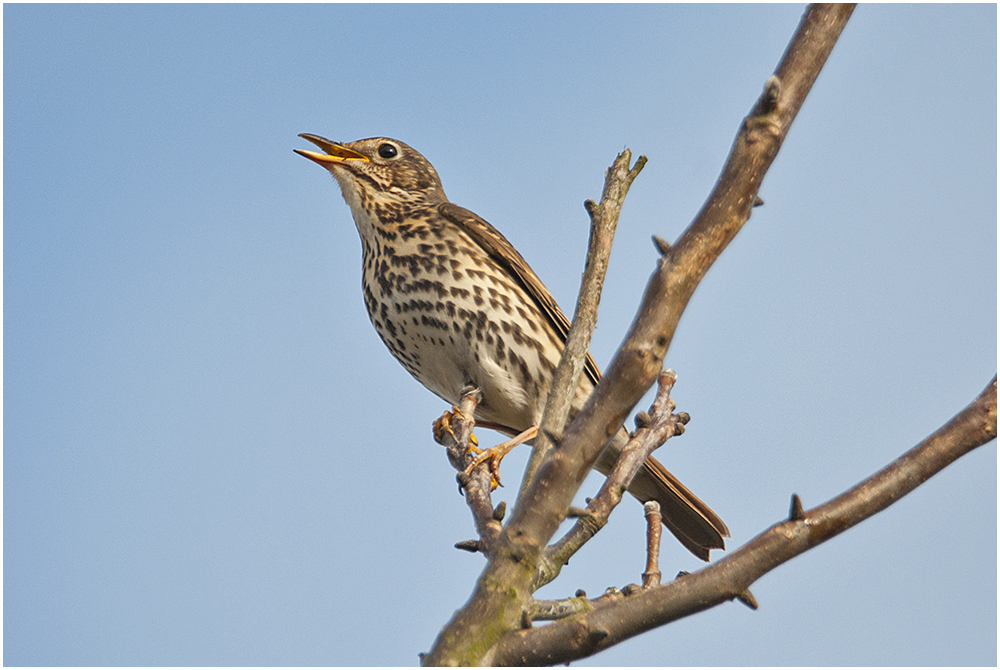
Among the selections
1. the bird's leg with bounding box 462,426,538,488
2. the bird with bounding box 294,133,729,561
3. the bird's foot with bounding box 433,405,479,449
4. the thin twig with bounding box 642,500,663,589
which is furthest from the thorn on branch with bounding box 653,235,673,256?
the bird with bounding box 294,133,729,561

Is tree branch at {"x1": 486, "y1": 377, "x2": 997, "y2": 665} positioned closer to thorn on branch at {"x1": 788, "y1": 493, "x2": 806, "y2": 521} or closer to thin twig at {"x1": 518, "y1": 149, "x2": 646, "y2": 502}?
thorn on branch at {"x1": 788, "y1": 493, "x2": 806, "y2": 521}

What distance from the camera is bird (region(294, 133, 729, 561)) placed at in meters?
5.32

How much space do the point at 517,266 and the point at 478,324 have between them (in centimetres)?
63

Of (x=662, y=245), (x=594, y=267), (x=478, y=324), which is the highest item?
(x=478, y=324)

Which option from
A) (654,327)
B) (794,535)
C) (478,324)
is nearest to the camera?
(654,327)

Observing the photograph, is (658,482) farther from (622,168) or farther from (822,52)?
(822,52)

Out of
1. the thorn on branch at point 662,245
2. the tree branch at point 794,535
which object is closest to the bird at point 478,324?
the tree branch at point 794,535

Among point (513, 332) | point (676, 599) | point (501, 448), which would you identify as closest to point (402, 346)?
point (513, 332)

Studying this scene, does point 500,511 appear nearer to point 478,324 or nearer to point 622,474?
point 622,474

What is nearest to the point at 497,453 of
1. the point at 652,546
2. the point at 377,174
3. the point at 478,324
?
the point at 478,324

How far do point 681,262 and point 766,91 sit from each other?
43cm

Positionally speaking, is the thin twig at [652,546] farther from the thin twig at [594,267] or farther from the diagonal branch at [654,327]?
the diagonal branch at [654,327]

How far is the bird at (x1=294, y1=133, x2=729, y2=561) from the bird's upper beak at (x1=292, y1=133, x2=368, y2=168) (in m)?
0.26

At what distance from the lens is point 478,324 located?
17.5 feet
